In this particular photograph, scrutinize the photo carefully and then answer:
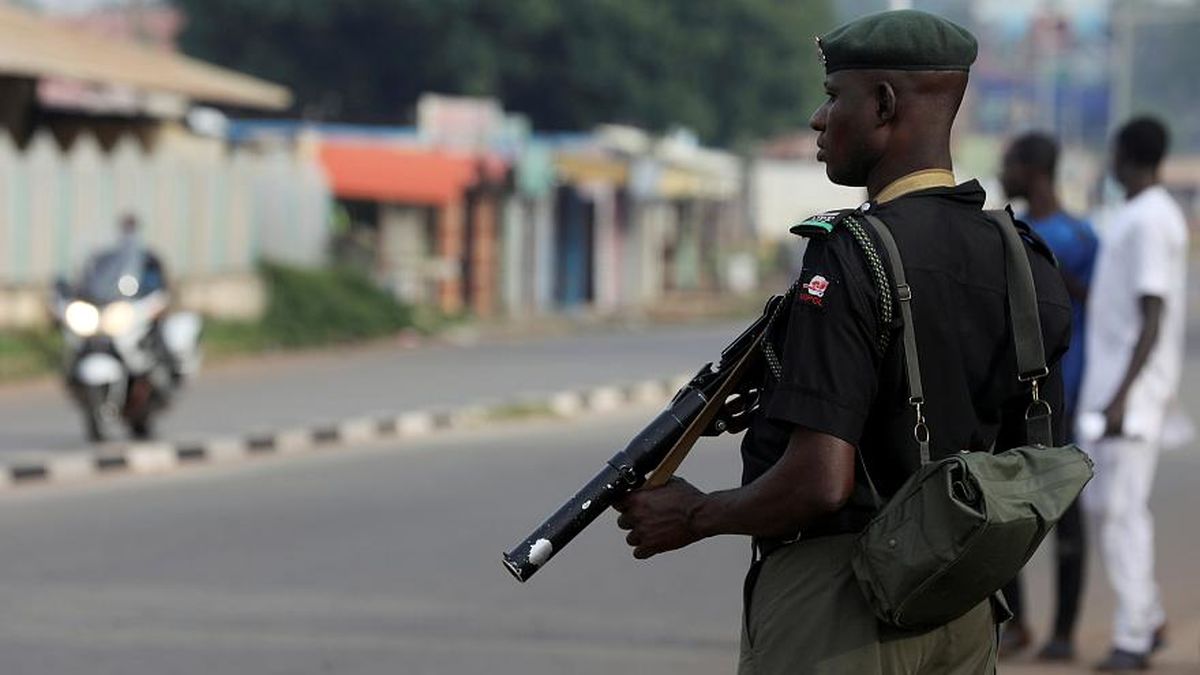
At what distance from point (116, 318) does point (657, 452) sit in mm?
11820

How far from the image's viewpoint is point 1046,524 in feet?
11.3

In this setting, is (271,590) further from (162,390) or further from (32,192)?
(32,192)

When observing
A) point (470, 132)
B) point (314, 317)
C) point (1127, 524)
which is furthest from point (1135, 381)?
point (470, 132)

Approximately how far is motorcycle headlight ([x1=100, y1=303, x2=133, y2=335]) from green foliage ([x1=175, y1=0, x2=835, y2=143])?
38.1 meters

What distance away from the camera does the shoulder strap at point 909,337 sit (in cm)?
338

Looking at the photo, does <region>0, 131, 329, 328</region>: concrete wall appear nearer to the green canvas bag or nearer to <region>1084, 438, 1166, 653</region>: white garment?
<region>1084, 438, 1166, 653</region>: white garment

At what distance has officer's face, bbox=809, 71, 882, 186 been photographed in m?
3.52

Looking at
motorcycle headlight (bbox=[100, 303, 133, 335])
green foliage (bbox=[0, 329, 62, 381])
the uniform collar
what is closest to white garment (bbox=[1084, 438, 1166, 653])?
the uniform collar

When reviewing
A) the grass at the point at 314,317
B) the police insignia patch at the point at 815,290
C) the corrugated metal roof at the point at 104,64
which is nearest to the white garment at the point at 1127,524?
the police insignia patch at the point at 815,290

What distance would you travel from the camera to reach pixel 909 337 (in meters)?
3.38

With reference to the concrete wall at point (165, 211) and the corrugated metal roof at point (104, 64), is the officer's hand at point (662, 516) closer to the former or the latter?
the concrete wall at point (165, 211)

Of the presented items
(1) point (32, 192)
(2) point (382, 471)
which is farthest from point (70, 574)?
(1) point (32, 192)

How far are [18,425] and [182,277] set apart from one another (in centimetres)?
957

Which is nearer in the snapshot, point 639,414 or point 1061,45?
point 639,414
